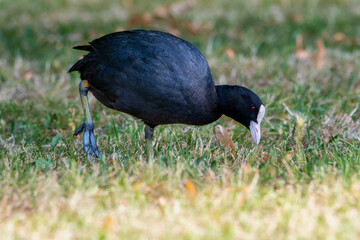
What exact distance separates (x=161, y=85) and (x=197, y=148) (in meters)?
0.57

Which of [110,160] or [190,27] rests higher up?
[190,27]

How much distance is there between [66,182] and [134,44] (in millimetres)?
1221

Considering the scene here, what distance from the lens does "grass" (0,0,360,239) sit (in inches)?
91.8

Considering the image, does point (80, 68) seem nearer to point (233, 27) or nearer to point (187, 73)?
point (187, 73)

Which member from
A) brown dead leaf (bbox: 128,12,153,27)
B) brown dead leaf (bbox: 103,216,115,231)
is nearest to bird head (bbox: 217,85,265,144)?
brown dead leaf (bbox: 103,216,115,231)

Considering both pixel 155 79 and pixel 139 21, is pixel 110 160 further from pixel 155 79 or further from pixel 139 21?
pixel 139 21

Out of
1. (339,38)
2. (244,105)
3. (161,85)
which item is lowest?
(339,38)

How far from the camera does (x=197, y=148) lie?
11.9 ft

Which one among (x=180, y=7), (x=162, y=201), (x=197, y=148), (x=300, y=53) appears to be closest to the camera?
(x=162, y=201)

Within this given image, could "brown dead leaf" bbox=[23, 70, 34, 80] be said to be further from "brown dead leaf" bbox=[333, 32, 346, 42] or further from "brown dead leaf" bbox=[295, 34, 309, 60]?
"brown dead leaf" bbox=[333, 32, 346, 42]

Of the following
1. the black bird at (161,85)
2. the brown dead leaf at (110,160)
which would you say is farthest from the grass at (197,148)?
the black bird at (161,85)

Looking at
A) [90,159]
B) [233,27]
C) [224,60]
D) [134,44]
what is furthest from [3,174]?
[233,27]

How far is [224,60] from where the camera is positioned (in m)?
5.75

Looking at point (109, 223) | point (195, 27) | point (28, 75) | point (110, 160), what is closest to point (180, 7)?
point (195, 27)
